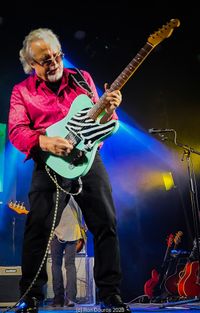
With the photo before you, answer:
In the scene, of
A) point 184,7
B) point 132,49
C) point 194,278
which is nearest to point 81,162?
point 194,278

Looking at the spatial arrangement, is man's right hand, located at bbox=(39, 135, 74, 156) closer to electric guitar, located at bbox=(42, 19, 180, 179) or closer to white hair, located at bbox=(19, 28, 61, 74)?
electric guitar, located at bbox=(42, 19, 180, 179)

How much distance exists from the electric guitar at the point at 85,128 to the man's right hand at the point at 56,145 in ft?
0.18

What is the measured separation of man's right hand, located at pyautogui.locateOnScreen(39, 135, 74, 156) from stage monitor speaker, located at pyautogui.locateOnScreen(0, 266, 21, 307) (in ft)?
13.0

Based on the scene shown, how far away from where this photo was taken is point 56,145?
2.53 m

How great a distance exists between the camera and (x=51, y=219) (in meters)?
2.62

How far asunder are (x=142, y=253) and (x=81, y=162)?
5.64 meters

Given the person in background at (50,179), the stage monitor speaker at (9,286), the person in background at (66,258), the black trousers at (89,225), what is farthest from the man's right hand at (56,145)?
the stage monitor speaker at (9,286)

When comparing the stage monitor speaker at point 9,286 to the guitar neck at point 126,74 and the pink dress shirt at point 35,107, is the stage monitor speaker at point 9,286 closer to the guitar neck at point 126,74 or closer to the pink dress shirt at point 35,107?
the pink dress shirt at point 35,107

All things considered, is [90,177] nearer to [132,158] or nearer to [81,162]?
[81,162]

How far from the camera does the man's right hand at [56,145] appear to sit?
2.52 m

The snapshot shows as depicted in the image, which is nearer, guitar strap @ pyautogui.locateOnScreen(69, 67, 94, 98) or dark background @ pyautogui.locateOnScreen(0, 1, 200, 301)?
guitar strap @ pyautogui.locateOnScreen(69, 67, 94, 98)

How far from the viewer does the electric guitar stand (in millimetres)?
2527

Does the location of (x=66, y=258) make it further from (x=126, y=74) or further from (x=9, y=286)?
(x=126, y=74)

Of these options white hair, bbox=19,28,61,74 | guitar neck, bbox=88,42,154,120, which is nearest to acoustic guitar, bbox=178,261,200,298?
guitar neck, bbox=88,42,154,120
